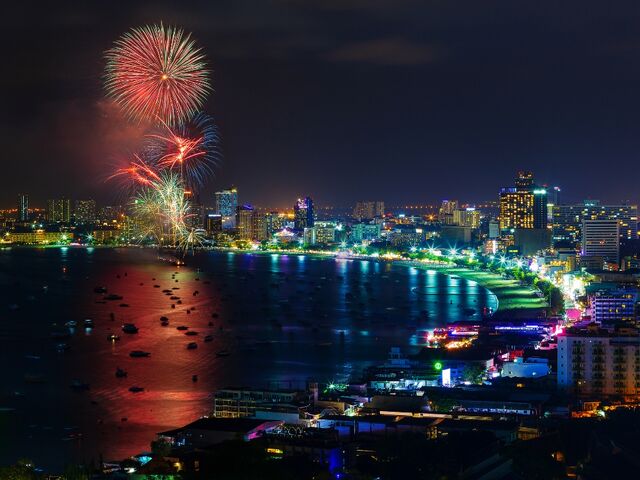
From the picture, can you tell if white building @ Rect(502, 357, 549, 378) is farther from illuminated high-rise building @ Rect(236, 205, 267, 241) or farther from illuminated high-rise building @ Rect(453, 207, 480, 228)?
illuminated high-rise building @ Rect(453, 207, 480, 228)

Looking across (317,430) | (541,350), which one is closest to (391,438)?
(317,430)

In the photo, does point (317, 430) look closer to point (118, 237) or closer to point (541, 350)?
point (541, 350)

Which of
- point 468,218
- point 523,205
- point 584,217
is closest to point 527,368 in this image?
point 523,205

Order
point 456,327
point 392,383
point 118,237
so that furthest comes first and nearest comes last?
1. point 118,237
2. point 456,327
3. point 392,383

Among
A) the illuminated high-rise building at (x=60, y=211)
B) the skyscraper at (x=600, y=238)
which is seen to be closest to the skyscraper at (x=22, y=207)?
the illuminated high-rise building at (x=60, y=211)

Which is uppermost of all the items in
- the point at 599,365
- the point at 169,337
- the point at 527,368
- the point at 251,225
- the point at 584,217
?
the point at 584,217

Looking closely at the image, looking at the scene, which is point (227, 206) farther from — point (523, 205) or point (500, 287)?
point (500, 287)
